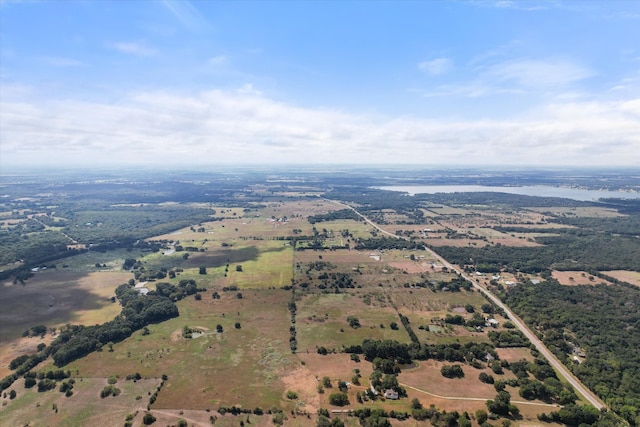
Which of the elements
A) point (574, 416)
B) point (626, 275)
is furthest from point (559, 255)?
point (574, 416)

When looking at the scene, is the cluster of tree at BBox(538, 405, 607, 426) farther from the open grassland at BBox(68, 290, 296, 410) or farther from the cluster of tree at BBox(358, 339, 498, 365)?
the open grassland at BBox(68, 290, 296, 410)

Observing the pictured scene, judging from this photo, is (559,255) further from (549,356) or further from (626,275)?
(549,356)

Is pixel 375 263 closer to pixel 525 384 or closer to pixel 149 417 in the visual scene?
pixel 525 384

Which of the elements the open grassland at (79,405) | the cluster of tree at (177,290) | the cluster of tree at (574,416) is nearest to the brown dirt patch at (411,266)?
the cluster of tree at (177,290)

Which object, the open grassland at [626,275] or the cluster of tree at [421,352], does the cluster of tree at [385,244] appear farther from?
the cluster of tree at [421,352]

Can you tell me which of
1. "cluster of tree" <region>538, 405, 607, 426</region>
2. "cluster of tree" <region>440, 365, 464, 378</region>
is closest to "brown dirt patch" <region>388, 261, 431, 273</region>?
"cluster of tree" <region>440, 365, 464, 378</region>

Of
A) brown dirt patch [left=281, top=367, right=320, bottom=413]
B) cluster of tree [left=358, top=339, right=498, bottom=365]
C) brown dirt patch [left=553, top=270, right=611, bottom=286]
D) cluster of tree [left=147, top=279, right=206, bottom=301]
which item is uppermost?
brown dirt patch [left=553, top=270, right=611, bottom=286]

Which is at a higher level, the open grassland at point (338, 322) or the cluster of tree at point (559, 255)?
the cluster of tree at point (559, 255)

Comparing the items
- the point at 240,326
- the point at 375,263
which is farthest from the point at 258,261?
the point at 240,326

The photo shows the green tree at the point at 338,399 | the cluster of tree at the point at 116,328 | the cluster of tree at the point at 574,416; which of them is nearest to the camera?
the cluster of tree at the point at 574,416
